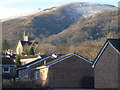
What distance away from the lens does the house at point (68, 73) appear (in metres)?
46.7

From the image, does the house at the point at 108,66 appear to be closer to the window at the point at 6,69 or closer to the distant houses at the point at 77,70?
the distant houses at the point at 77,70

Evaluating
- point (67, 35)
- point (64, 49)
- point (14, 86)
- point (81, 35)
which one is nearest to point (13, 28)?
point (67, 35)

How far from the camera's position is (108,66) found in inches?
1483

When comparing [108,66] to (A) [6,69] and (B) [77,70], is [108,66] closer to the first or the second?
(B) [77,70]

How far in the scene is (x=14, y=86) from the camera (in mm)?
38375

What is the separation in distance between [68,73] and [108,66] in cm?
1051

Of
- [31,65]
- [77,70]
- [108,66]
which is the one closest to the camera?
[108,66]

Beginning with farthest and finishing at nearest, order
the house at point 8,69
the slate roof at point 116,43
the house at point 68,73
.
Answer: the house at point 8,69
the house at point 68,73
the slate roof at point 116,43

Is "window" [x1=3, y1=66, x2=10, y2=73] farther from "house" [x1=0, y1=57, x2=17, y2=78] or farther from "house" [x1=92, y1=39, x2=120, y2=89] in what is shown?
"house" [x1=92, y1=39, x2=120, y2=89]

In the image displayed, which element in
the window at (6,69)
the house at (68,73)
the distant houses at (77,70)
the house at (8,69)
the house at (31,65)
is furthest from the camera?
the house at (31,65)

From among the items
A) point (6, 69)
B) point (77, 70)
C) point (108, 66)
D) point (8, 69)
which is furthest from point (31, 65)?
point (108, 66)

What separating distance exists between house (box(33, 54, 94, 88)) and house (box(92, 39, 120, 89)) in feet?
24.2

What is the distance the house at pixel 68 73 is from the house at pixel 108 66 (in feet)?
24.2

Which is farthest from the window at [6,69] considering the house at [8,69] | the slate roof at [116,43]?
the slate roof at [116,43]
